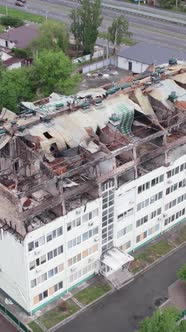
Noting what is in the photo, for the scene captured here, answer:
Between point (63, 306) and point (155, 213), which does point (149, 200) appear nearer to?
point (155, 213)

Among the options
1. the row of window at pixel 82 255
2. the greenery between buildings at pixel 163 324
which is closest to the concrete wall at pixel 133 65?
the row of window at pixel 82 255

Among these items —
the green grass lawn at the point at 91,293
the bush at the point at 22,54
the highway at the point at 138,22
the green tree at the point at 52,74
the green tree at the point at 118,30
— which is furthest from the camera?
the highway at the point at 138,22

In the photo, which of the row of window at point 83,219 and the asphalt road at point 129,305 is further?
the asphalt road at point 129,305

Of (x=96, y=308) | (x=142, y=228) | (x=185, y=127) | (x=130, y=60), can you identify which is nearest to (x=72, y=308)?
(x=96, y=308)

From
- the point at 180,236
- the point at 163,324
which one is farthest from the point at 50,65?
the point at 163,324

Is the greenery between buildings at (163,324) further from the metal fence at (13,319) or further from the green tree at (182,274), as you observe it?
the metal fence at (13,319)

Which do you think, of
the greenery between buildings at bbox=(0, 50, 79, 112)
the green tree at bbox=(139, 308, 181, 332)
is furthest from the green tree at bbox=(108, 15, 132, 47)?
the green tree at bbox=(139, 308, 181, 332)
